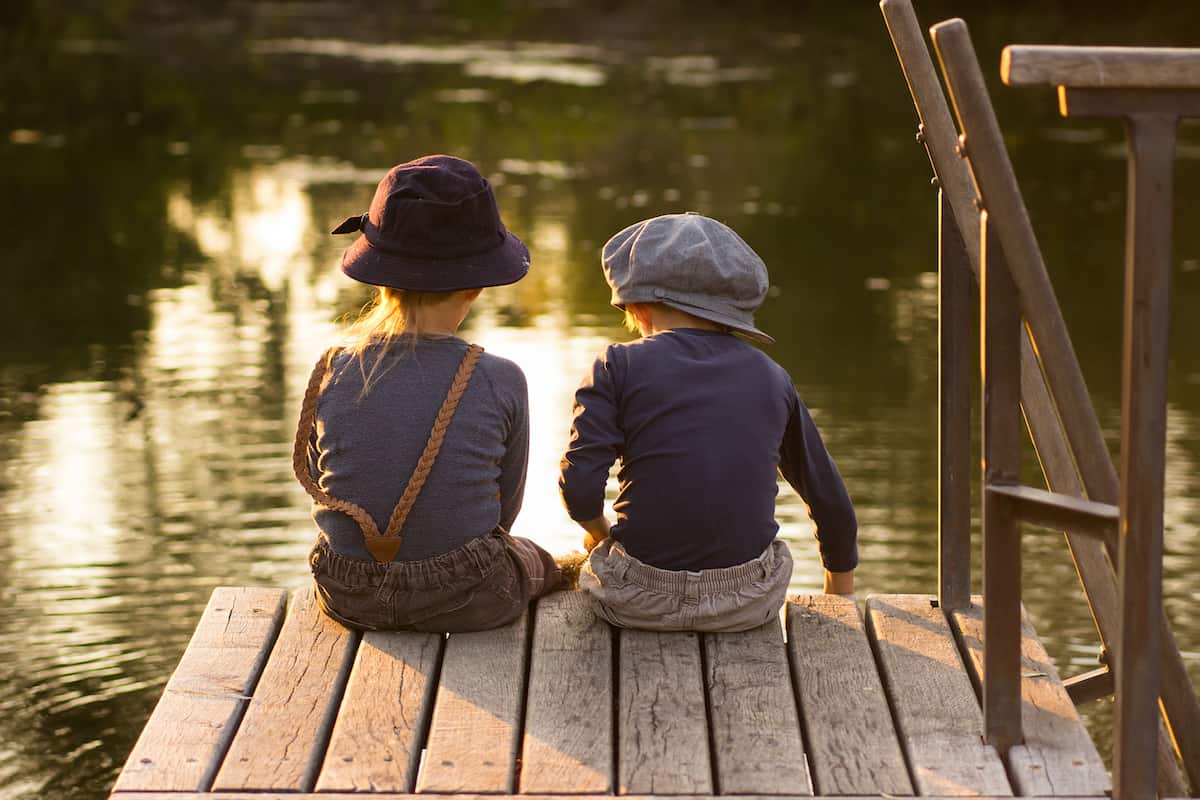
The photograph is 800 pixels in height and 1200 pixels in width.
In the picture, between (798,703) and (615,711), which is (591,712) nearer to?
(615,711)

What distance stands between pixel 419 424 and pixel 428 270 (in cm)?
29

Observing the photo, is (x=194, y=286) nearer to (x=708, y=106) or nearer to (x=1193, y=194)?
(x=1193, y=194)

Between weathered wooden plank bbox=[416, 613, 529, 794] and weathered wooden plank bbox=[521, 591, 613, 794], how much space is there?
3cm

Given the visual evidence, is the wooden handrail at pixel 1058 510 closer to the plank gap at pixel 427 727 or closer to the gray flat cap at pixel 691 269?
the gray flat cap at pixel 691 269

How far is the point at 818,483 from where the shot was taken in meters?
3.77

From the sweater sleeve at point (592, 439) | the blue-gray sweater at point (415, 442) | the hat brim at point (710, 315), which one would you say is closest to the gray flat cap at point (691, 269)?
the hat brim at point (710, 315)

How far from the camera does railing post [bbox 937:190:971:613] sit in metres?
3.74

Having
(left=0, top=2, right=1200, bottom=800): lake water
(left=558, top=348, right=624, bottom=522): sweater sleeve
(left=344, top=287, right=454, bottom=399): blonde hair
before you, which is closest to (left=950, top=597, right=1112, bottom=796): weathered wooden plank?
(left=558, top=348, right=624, bottom=522): sweater sleeve

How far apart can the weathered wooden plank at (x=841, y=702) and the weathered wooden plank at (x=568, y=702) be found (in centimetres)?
35

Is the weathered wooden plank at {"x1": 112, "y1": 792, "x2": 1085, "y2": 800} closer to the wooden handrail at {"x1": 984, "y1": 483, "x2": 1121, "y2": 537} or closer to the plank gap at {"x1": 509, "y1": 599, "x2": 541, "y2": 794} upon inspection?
the plank gap at {"x1": 509, "y1": 599, "x2": 541, "y2": 794}

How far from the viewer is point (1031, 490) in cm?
296

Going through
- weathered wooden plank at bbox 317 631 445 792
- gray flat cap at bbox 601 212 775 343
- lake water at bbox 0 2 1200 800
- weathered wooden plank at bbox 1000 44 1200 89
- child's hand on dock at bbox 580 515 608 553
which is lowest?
lake water at bbox 0 2 1200 800

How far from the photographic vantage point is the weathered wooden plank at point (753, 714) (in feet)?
9.71

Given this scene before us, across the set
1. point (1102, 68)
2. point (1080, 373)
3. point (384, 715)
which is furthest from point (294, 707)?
point (1102, 68)
